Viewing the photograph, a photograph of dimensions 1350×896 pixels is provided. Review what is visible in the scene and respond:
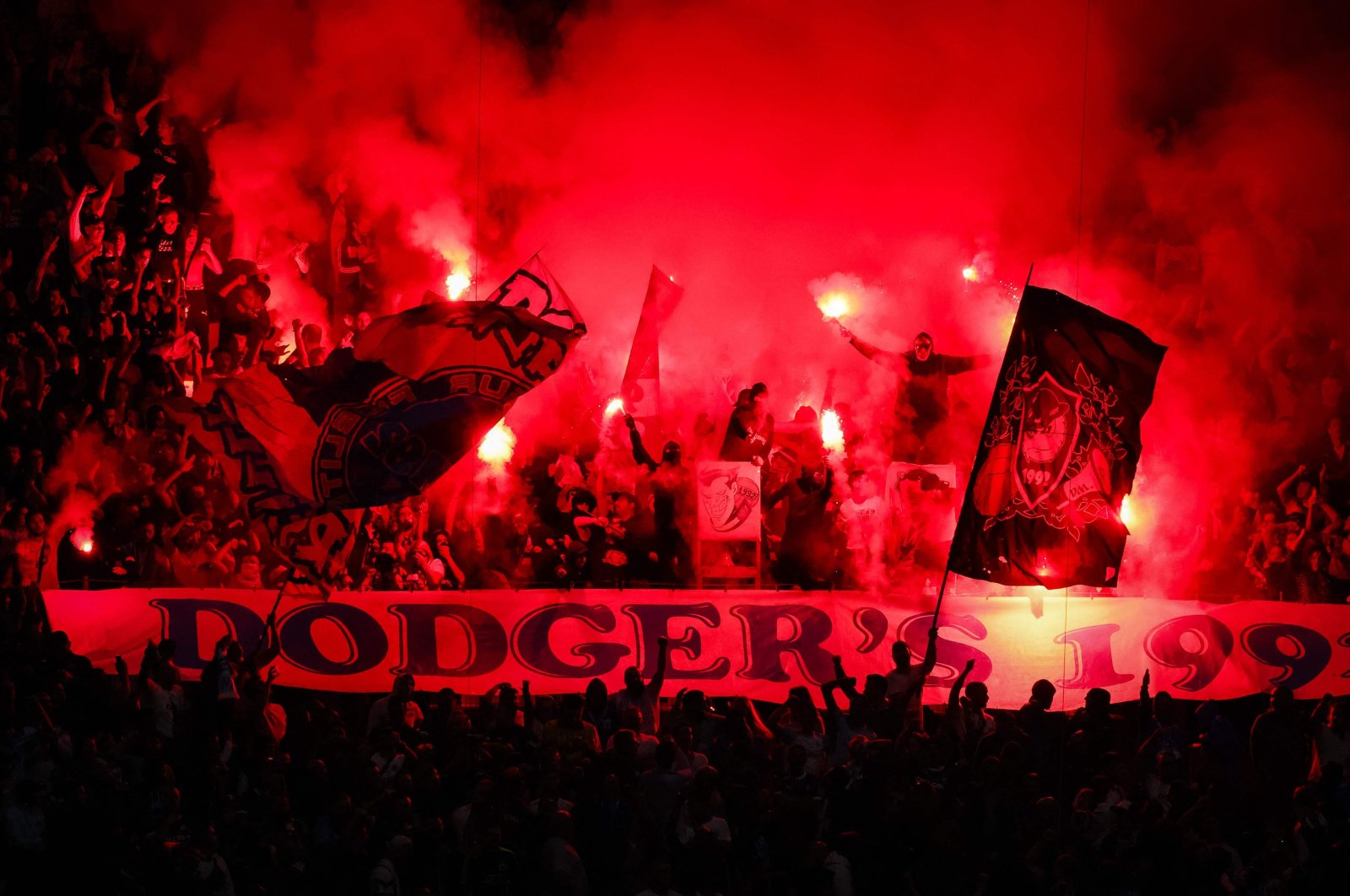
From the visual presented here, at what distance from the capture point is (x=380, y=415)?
7680mm

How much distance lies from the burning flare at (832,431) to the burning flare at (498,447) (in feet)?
7.54

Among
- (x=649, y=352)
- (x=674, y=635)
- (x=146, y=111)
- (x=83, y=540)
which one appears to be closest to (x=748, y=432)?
(x=649, y=352)

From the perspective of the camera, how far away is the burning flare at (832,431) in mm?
11492

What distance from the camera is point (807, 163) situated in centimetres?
1238

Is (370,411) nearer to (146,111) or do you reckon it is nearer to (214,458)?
(214,458)

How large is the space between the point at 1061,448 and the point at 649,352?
441 cm

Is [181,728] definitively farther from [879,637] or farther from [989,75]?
[989,75]

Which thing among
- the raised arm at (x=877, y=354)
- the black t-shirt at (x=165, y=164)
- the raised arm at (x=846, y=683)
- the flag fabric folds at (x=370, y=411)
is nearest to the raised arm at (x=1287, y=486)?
the raised arm at (x=877, y=354)

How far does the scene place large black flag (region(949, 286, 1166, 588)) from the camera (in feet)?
23.8

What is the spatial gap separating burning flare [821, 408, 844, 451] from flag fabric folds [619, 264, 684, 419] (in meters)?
1.25

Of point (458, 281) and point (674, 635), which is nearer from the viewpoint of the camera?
point (674, 635)

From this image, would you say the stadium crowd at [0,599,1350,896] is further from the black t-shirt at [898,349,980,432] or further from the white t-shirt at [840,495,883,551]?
the black t-shirt at [898,349,980,432]

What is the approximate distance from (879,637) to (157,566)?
4.22 m

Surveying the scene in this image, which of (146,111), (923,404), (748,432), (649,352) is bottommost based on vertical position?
(748,432)
